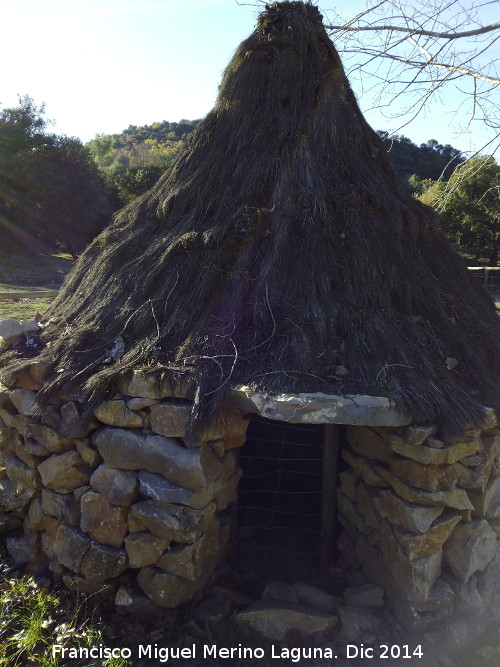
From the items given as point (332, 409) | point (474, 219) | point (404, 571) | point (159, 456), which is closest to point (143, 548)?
point (159, 456)

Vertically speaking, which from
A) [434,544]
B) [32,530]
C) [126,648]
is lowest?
[126,648]

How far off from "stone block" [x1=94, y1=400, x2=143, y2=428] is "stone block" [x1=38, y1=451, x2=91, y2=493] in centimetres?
36

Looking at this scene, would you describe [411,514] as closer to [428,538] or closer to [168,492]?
[428,538]

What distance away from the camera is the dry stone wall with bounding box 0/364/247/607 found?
3174 millimetres

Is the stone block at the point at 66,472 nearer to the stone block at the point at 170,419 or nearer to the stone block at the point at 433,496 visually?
the stone block at the point at 170,419

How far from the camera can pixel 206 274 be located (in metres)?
3.84

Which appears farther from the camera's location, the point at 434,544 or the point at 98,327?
the point at 98,327

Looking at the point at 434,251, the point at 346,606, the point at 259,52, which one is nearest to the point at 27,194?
the point at 259,52

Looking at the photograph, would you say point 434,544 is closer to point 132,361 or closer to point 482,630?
point 482,630

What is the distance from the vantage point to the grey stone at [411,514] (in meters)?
3.10

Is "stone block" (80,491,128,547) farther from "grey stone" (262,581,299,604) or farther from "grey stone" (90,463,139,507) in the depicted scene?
"grey stone" (262,581,299,604)

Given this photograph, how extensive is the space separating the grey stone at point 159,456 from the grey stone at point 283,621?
3.06ft

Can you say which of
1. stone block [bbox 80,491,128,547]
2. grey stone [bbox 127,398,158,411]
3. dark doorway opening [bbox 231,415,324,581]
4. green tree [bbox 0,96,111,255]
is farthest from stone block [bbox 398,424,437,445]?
green tree [bbox 0,96,111,255]

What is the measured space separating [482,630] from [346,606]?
885mm
